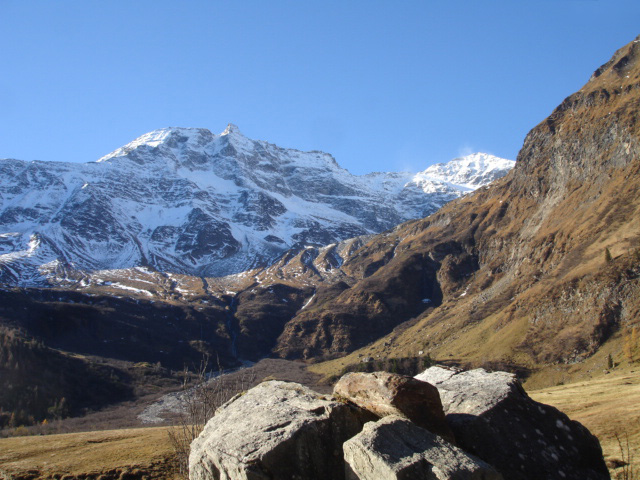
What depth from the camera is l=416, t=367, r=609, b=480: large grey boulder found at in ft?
50.7

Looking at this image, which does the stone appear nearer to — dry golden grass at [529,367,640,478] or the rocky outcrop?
the rocky outcrop

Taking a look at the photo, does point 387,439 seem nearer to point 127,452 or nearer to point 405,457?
point 405,457

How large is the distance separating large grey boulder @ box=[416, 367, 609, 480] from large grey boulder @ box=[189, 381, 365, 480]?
12.7ft

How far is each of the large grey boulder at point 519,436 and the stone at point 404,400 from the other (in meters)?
1.03

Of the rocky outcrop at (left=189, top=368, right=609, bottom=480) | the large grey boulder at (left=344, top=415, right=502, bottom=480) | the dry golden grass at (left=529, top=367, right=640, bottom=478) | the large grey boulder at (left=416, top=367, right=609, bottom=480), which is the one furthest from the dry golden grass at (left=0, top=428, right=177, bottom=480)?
the dry golden grass at (left=529, top=367, right=640, bottom=478)

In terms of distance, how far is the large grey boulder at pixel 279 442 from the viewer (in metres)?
14.3

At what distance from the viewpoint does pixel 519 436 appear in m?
16.1

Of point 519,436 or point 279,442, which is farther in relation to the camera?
point 519,436

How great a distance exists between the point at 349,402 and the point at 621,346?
130116 mm

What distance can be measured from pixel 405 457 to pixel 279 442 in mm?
3818

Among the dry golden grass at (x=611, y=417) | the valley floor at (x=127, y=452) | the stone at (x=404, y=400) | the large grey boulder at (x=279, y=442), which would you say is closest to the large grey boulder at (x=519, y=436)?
the stone at (x=404, y=400)

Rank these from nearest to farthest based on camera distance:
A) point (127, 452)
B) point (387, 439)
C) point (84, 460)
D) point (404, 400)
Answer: point (387, 439)
point (404, 400)
point (84, 460)
point (127, 452)

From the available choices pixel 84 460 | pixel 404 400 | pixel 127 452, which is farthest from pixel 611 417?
pixel 84 460

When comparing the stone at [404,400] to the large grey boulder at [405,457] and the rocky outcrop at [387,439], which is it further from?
the large grey boulder at [405,457]
